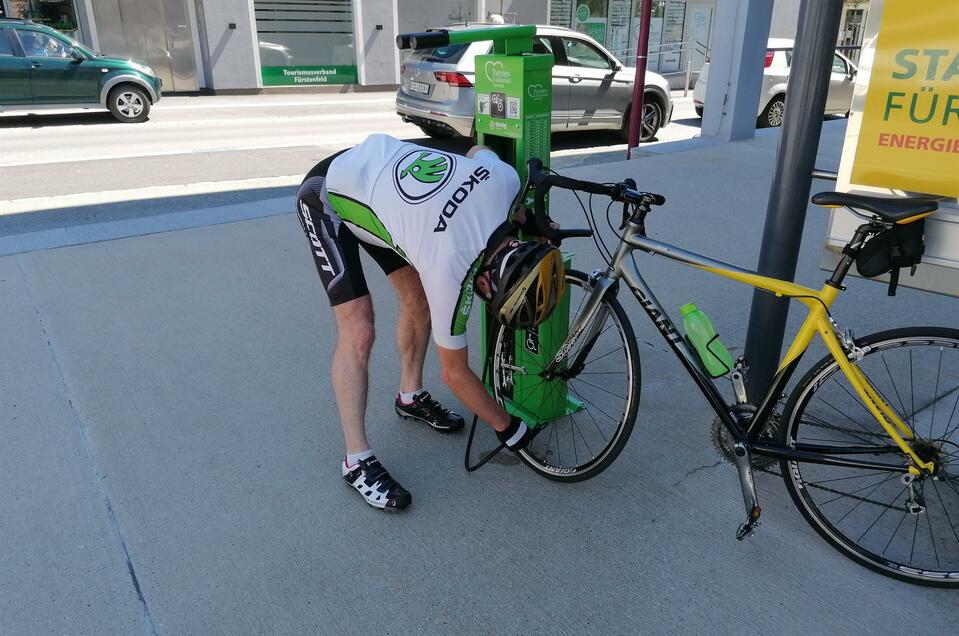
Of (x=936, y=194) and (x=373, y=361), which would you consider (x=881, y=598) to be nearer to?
(x=936, y=194)

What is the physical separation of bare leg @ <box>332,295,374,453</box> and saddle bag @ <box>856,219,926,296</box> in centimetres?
170

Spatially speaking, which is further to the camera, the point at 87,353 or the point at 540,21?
the point at 540,21

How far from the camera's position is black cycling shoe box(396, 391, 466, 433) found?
127 inches

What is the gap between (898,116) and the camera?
94.0 inches

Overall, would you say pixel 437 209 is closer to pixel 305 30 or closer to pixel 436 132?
pixel 436 132

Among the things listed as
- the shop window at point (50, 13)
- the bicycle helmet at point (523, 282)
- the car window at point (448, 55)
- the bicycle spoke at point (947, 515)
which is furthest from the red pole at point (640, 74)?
the shop window at point (50, 13)

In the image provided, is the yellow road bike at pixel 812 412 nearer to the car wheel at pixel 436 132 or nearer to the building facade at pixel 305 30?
the car wheel at pixel 436 132

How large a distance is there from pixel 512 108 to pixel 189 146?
8730 millimetres

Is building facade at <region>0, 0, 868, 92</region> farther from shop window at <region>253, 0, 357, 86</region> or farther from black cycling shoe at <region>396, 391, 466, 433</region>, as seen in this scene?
black cycling shoe at <region>396, 391, 466, 433</region>

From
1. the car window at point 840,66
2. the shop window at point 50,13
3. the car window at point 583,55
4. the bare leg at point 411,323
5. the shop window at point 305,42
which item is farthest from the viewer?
the shop window at point 305,42

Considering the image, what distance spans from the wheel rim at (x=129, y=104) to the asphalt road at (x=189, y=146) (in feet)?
0.93

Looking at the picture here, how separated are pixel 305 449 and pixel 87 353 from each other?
158 centimetres

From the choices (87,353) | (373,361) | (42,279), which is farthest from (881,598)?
(42,279)

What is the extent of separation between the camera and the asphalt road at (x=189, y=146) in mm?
7852
